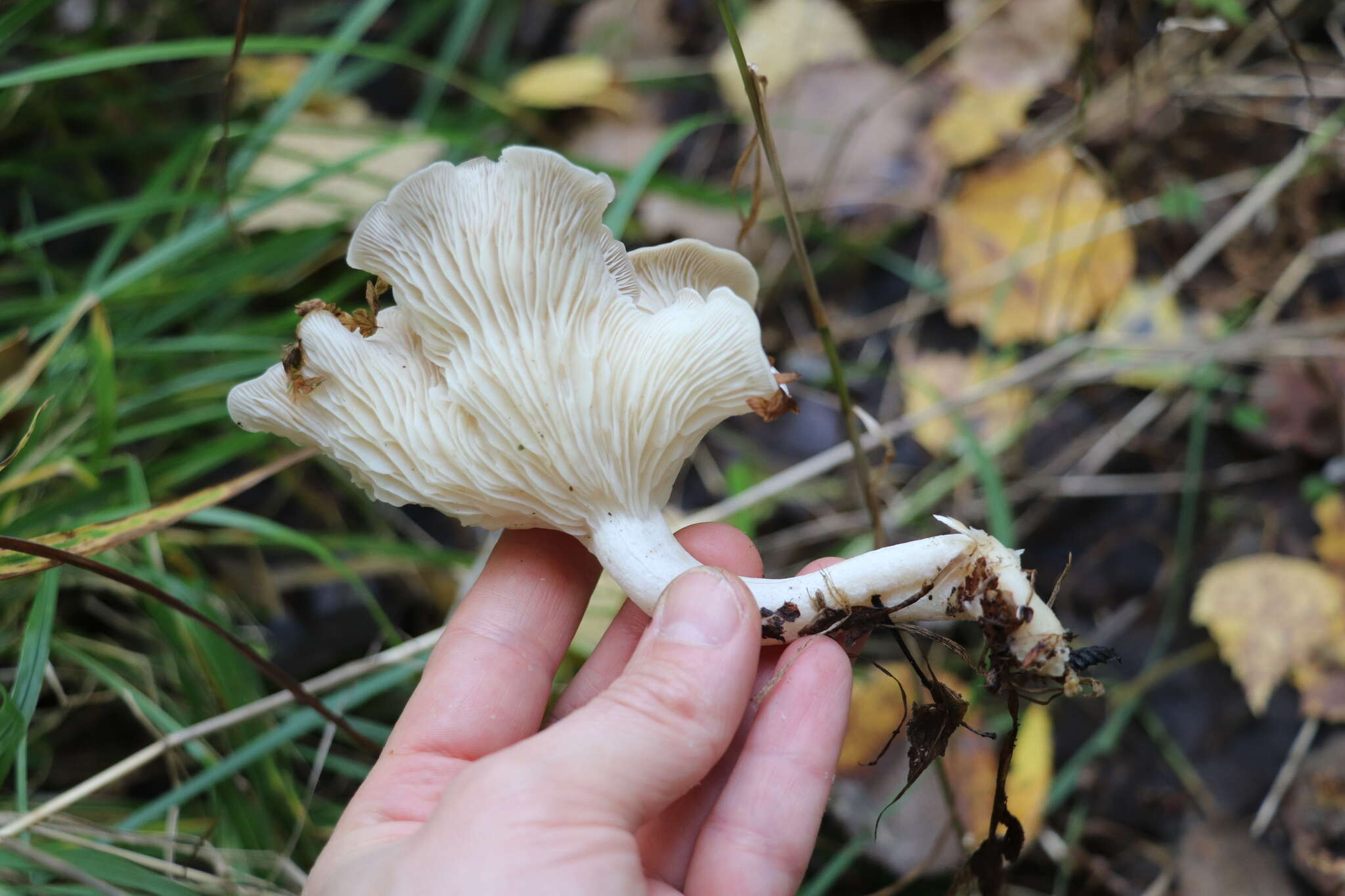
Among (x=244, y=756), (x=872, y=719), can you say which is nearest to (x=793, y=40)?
(x=872, y=719)

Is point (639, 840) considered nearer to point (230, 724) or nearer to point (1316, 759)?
point (230, 724)

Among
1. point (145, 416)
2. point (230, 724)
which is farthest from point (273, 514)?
point (230, 724)

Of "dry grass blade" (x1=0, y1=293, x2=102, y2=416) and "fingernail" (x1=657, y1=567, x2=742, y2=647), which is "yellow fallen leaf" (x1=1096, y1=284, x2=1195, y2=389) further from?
"dry grass blade" (x1=0, y1=293, x2=102, y2=416)

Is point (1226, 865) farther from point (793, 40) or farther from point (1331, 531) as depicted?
point (793, 40)

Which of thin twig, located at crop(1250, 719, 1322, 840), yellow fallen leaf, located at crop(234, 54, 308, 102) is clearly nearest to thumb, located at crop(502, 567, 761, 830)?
thin twig, located at crop(1250, 719, 1322, 840)

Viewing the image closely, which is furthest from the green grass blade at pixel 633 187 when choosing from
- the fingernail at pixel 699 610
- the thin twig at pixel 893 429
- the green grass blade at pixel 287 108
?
the fingernail at pixel 699 610
